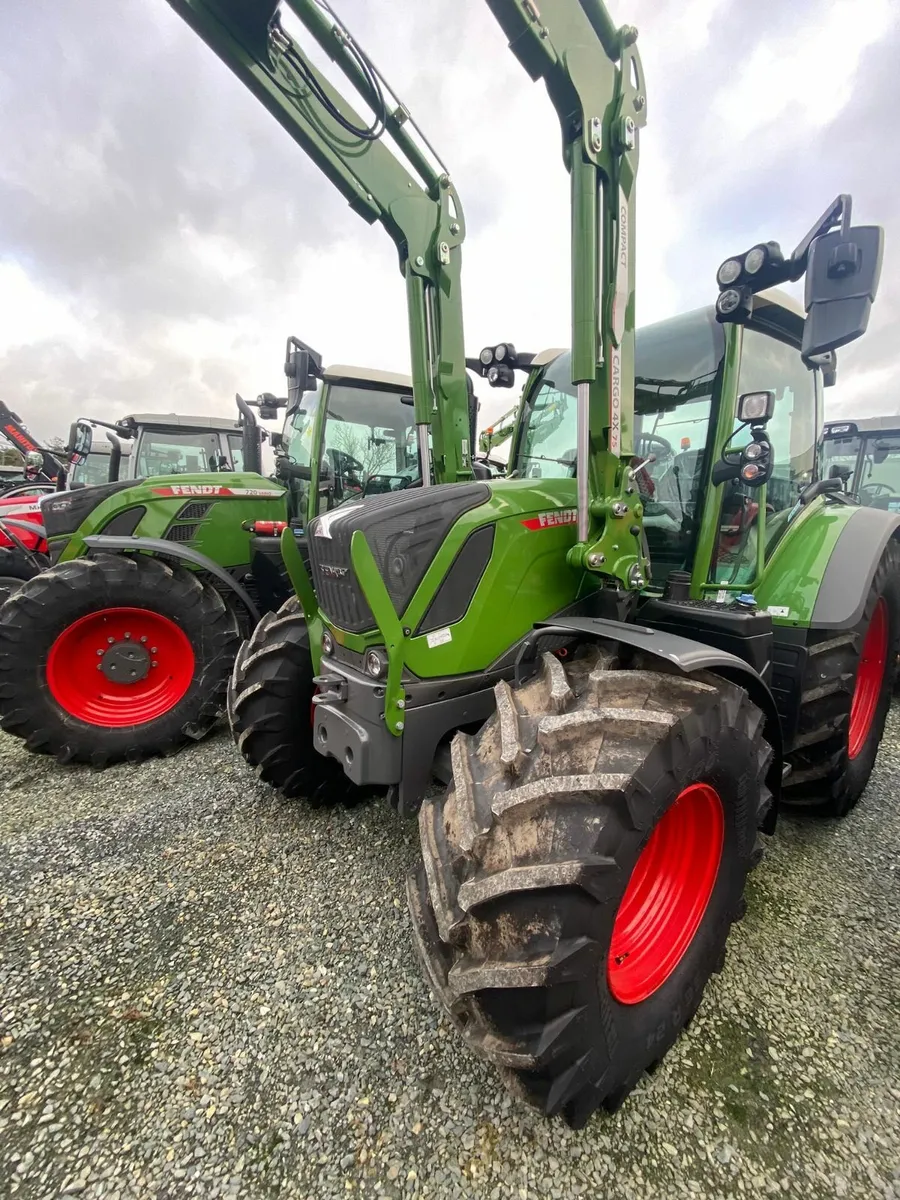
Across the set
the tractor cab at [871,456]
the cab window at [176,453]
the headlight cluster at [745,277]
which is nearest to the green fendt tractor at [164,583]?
the headlight cluster at [745,277]

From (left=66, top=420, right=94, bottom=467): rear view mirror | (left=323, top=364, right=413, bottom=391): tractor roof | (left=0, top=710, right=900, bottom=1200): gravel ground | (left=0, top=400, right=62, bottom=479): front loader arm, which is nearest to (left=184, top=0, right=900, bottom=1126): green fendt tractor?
(left=0, top=710, right=900, bottom=1200): gravel ground

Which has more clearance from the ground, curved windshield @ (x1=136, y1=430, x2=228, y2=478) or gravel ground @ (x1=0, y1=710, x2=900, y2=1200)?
curved windshield @ (x1=136, y1=430, x2=228, y2=478)

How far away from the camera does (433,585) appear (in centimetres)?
188

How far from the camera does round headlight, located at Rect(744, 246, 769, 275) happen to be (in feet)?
6.63

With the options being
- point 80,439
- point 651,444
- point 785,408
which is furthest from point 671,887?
point 80,439

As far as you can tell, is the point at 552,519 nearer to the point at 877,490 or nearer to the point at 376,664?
the point at 376,664

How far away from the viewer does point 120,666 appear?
3.53 metres

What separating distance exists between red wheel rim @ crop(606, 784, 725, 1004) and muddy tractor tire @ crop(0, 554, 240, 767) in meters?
2.77

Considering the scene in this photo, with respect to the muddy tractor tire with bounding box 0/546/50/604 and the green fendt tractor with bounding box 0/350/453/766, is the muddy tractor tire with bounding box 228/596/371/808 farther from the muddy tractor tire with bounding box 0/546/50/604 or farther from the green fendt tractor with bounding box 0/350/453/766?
the muddy tractor tire with bounding box 0/546/50/604

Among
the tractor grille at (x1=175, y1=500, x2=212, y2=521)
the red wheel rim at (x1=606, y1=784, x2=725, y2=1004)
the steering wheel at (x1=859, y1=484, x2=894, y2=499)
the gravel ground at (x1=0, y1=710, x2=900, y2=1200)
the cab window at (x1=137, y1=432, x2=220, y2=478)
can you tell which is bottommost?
the gravel ground at (x1=0, y1=710, x2=900, y2=1200)

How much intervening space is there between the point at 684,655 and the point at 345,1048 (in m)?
1.41

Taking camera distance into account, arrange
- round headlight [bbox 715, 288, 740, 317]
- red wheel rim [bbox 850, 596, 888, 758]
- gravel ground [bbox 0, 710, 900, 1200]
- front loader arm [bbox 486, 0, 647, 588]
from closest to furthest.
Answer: gravel ground [bbox 0, 710, 900, 1200], front loader arm [bbox 486, 0, 647, 588], round headlight [bbox 715, 288, 740, 317], red wheel rim [bbox 850, 596, 888, 758]

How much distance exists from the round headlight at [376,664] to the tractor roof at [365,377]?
129 inches

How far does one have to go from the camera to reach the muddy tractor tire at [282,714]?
2.50 meters
